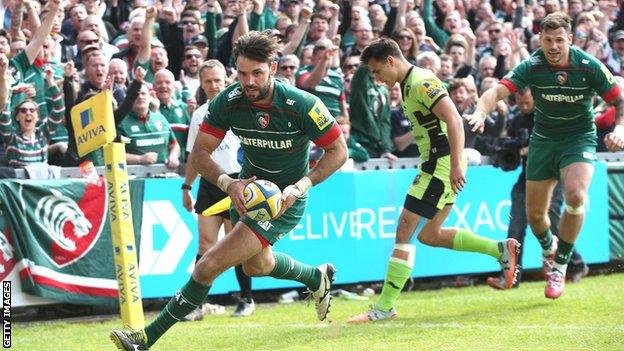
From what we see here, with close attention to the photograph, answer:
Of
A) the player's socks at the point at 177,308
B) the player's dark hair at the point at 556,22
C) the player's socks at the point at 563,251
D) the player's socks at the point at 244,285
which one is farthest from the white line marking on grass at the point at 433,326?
the player's dark hair at the point at 556,22

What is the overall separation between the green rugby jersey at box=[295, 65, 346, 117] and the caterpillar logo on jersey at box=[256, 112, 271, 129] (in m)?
6.01

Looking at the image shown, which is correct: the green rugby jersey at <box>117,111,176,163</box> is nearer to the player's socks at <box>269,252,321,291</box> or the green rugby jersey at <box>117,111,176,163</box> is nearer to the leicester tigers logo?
the leicester tigers logo

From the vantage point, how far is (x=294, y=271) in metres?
9.84

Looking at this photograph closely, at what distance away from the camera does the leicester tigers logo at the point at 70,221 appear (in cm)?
1213

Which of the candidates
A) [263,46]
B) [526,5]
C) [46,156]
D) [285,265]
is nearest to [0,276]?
[46,156]

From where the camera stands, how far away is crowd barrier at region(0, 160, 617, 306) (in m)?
12.9

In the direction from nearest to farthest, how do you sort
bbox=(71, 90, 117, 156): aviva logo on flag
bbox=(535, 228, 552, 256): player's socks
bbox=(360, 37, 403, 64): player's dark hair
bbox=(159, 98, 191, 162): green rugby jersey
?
bbox=(71, 90, 117, 156): aviva logo on flag, bbox=(360, 37, 403, 64): player's dark hair, bbox=(535, 228, 552, 256): player's socks, bbox=(159, 98, 191, 162): green rugby jersey

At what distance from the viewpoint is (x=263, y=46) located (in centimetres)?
868

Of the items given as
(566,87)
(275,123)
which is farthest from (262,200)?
(566,87)

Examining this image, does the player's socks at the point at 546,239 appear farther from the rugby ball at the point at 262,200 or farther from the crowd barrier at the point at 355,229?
the rugby ball at the point at 262,200

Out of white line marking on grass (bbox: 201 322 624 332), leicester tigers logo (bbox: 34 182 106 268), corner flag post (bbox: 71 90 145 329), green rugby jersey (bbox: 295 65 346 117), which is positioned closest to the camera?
corner flag post (bbox: 71 90 145 329)

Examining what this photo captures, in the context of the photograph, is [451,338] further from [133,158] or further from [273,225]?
[133,158]

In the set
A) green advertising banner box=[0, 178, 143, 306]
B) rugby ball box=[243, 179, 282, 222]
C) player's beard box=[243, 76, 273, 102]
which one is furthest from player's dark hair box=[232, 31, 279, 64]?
green advertising banner box=[0, 178, 143, 306]

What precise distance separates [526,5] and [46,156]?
1203cm
